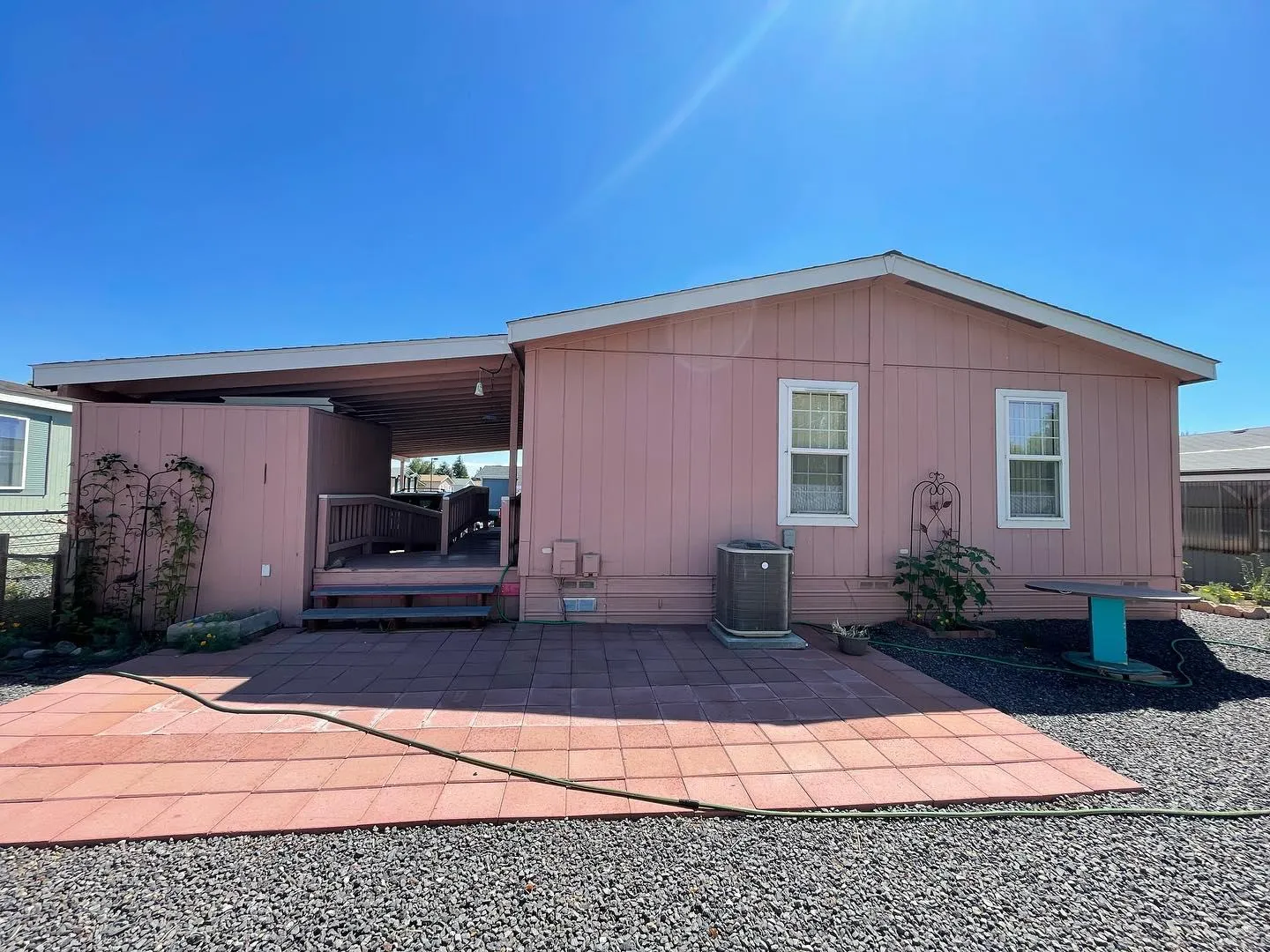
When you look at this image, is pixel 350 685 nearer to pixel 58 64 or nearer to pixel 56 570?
pixel 56 570

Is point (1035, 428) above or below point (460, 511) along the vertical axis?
above

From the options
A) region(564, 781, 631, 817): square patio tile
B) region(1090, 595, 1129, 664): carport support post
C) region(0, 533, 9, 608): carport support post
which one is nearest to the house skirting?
region(1090, 595, 1129, 664): carport support post

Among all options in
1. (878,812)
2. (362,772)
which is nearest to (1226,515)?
(878,812)

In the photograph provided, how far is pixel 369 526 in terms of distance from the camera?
6602 millimetres

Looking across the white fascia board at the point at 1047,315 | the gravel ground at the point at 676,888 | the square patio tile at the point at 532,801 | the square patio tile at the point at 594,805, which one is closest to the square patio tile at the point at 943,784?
the gravel ground at the point at 676,888

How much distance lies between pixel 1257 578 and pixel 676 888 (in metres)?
11.5

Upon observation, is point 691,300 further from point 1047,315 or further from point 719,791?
point 719,791

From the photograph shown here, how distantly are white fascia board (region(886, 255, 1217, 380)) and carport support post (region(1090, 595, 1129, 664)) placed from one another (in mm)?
3004

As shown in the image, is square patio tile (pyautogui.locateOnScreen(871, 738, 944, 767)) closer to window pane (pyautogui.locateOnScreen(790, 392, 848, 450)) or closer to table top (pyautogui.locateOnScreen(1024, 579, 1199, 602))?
table top (pyautogui.locateOnScreen(1024, 579, 1199, 602))

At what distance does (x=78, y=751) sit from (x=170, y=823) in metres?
1.15

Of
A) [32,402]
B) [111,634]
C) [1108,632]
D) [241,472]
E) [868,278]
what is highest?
[868,278]

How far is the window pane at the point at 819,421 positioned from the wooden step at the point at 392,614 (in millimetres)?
3697

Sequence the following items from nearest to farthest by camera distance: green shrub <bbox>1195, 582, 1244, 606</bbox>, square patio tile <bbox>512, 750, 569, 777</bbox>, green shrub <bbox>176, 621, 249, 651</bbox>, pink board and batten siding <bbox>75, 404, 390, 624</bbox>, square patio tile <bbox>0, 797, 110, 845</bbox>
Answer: square patio tile <bbox>0, 797, 110, 845</bbox> < square patio tile <bbox>512, 750, 569, 777</bbox> < green shrub <bbox>176, 621, 249, 651</bbox> < pink board and batten siding <bbox>75, 404, 390, 624</bbox> < green shrub <bbox>1195, 582, 1244, 606</bbox>

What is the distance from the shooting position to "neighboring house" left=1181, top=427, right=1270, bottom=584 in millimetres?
8352
